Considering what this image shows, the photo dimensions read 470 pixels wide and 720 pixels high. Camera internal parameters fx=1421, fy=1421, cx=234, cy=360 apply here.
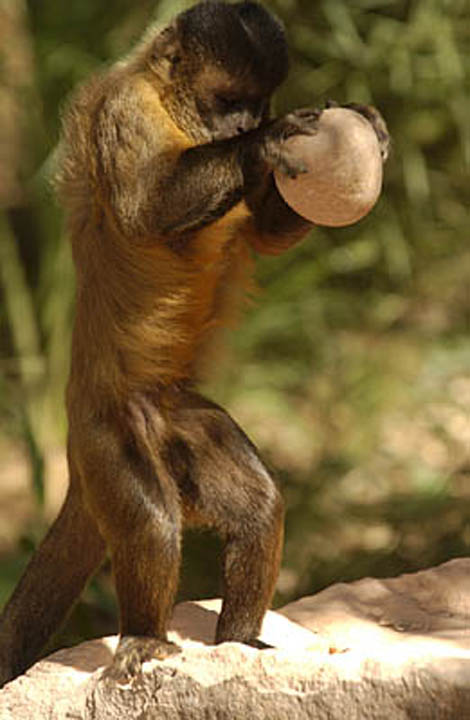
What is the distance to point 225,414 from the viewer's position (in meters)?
4.17

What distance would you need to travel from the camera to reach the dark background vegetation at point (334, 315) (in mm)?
6793

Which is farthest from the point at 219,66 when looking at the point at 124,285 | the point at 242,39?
the point at 124,285

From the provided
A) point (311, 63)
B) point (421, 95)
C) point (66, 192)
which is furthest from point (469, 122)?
point (66, 192)

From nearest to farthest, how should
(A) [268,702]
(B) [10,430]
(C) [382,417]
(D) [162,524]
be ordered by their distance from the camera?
(A) [268,702] → (D) [162,524] → (B) [10,430] → (C) [382,417]

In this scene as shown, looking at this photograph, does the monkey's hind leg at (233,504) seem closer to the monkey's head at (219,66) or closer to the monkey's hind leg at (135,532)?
the monkey's hind leg at (135,532)

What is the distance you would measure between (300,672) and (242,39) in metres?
1.70

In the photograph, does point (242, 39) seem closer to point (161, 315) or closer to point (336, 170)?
point (336, 170)

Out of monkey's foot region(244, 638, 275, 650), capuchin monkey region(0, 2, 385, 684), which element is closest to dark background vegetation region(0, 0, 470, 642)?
capuchin monkey region(0, 2, 385, 684)

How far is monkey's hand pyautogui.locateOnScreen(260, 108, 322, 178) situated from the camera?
363 cm

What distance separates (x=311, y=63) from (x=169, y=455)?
400 cm

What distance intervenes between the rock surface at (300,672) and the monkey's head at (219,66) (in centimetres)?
147

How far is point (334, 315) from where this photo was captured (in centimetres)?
809

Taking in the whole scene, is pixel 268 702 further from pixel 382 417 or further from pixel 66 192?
pixel 382 417

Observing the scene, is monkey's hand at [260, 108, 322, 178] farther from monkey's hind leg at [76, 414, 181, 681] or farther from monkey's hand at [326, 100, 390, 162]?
monkey's hind leg at [76, 414, 181, 681]
